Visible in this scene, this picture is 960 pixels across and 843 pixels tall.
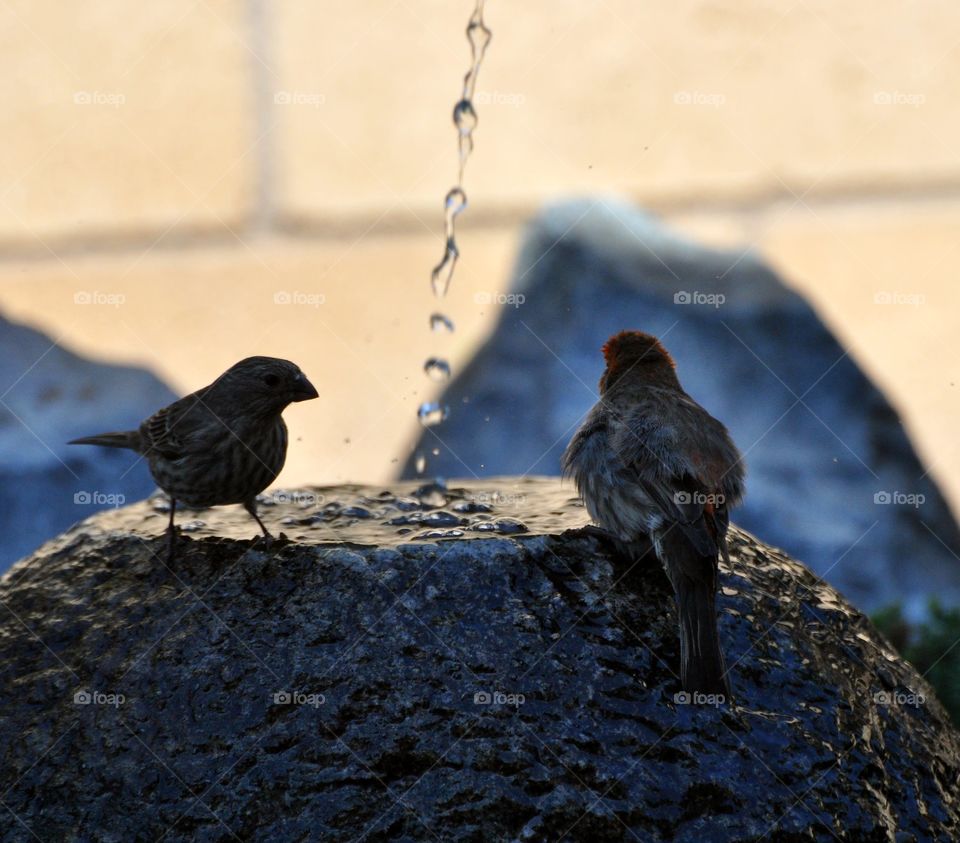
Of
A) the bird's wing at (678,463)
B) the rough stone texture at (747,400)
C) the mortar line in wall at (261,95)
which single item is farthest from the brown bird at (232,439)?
the mortar line in wall at (261,95)

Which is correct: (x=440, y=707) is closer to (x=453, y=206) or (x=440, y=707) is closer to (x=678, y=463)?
(x=678, y=463)

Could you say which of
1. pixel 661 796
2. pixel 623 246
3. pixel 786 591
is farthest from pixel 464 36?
pixel 661 796

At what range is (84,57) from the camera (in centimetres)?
959

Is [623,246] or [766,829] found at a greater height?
[623,246]

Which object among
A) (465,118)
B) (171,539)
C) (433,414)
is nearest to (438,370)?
(433,414)

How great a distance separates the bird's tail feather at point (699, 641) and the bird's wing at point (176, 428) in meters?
→ 1.84

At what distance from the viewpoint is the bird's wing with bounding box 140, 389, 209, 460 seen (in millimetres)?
4504

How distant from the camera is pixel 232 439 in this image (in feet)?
14.6

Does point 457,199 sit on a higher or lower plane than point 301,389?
higher

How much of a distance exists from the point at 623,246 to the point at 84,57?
14.3ft

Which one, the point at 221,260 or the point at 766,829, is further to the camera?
the point at 221,260

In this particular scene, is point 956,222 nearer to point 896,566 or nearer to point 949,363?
point 949,363

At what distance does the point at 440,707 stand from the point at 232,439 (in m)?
1.47

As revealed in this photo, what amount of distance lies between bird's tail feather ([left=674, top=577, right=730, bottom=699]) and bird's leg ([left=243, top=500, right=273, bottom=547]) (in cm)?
134
